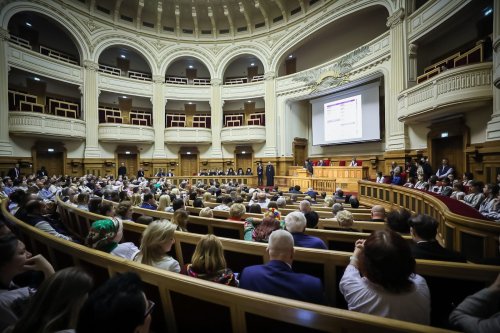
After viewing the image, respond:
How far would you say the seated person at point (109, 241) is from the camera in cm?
196

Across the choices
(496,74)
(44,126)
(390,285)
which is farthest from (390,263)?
(44,126)

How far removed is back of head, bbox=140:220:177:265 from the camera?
163 centimetres

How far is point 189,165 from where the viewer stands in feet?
49.7

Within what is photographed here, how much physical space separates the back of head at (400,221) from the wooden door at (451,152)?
6695 millimetres

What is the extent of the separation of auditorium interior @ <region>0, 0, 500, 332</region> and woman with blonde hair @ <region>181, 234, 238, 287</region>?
18 cm

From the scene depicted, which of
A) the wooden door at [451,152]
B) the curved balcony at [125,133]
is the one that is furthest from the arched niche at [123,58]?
the wooden door at [451,152]

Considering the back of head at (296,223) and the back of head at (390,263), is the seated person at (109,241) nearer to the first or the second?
the back of head at (296,223)

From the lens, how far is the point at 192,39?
14984 millimetres

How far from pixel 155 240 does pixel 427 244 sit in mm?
1855

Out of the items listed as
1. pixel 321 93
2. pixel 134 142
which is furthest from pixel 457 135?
pixel 134 142

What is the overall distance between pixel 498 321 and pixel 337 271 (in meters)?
1.01

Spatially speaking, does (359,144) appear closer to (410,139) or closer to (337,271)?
(410,139)

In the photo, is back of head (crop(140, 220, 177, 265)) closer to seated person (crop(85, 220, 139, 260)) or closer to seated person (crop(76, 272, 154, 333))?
seated person (crop(85, 220, 139, 260))

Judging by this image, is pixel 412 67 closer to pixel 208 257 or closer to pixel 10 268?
pixel 208 257
